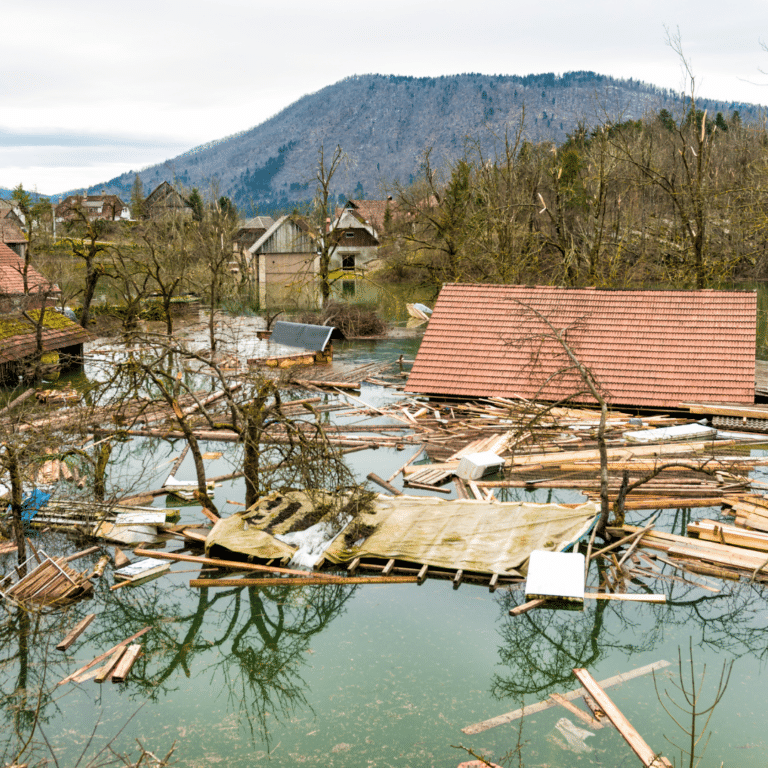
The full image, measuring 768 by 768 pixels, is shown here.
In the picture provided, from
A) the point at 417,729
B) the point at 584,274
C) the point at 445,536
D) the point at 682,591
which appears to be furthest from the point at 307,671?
the point at 584,274

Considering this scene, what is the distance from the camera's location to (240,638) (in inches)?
418

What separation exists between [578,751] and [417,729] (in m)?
1.71

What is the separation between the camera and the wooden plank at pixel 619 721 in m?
7.64

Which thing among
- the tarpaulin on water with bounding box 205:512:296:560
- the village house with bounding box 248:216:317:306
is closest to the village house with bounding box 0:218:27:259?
the village house with bounding box 248:216:317:306

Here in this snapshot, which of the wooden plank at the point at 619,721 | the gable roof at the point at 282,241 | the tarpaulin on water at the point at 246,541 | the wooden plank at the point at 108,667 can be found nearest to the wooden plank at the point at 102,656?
the wooden plank at the point at 108,667

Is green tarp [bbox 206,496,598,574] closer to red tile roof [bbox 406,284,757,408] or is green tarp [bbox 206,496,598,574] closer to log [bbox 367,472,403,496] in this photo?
log [bbox 367,472,403,496]

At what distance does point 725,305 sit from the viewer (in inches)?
843

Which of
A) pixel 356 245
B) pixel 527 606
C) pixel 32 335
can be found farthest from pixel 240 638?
pixel 356 245

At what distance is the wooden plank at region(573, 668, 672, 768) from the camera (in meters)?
7.64

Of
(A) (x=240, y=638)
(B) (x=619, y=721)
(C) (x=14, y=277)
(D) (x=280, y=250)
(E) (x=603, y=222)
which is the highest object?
(E) (x=603, y=222)

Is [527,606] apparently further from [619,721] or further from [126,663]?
[126,663]

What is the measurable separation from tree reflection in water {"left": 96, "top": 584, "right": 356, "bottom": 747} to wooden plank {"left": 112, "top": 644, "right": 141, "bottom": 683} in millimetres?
123

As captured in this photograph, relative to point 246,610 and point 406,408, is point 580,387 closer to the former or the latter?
point 406,408

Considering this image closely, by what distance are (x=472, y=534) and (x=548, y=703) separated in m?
3.58
